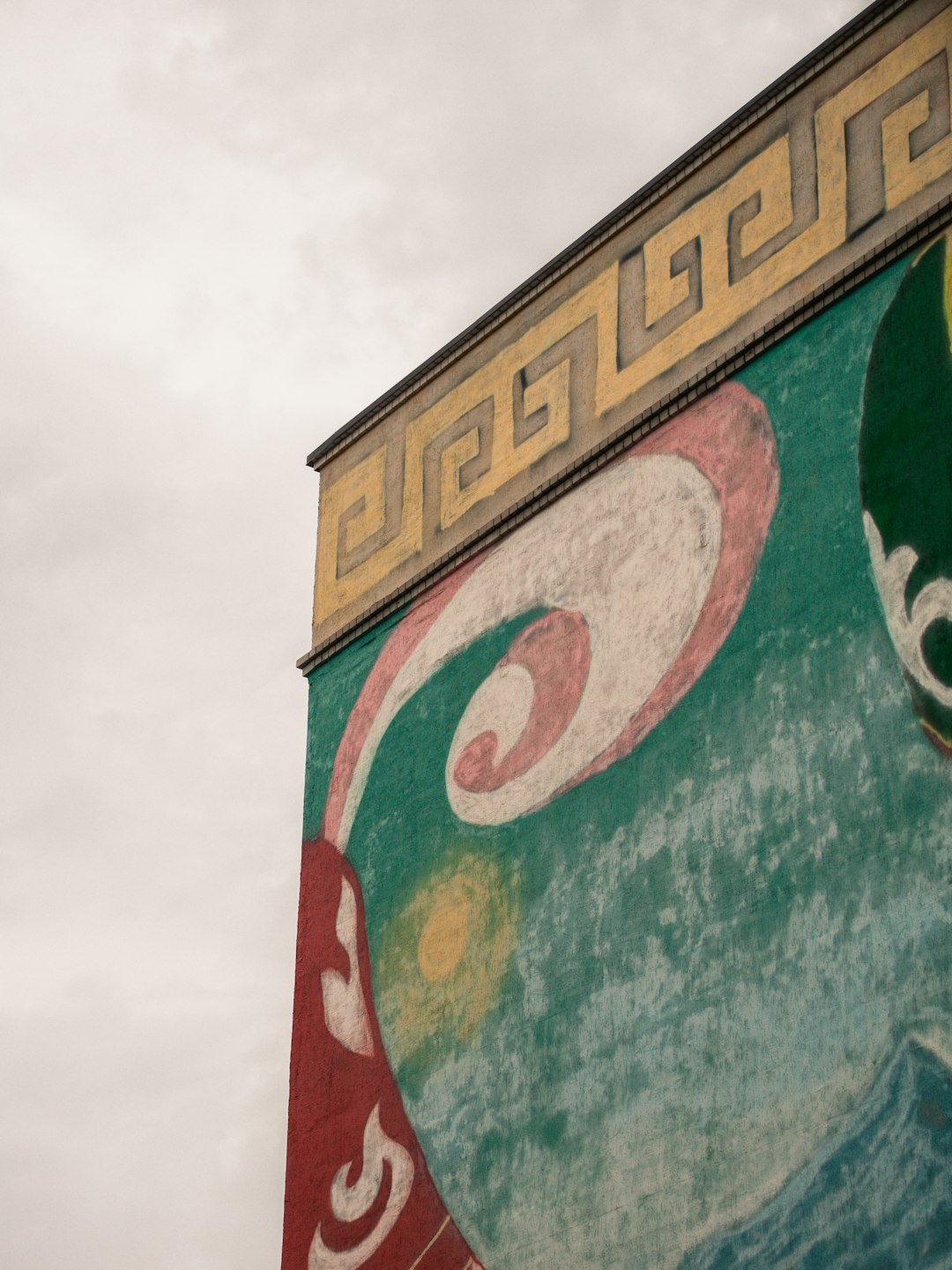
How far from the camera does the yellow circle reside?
1220 centimetres

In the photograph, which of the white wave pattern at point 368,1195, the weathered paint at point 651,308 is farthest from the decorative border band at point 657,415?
the white wave pattern at point 368,1195

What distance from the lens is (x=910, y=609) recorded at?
10352 millimetres

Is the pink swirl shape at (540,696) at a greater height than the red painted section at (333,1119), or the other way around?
the pink swirl shape at (540,696)

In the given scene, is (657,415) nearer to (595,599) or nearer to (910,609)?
(595,599)

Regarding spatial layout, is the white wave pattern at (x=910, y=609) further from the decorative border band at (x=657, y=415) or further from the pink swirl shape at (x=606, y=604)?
the decorative border band at (x=657, y=415)

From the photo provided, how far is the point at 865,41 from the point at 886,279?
5.37 feet

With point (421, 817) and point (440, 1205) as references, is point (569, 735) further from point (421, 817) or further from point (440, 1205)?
point (440, 1205)

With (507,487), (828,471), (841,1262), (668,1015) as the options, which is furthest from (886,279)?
(841,1262)

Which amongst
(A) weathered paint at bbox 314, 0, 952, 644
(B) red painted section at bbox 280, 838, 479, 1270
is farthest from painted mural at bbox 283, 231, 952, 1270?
(A) weathered paint at bbox 314, 0, 952, 644

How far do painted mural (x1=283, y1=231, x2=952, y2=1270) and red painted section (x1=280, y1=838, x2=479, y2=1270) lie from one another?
21 millimetres

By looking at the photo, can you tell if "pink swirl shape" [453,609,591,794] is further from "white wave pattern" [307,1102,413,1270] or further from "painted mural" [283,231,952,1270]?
"white wave pattern" [307,1102,413,1270]

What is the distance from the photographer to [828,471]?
36.5ft

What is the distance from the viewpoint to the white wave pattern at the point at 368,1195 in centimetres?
1184

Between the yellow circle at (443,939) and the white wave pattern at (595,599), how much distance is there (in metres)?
0.58
